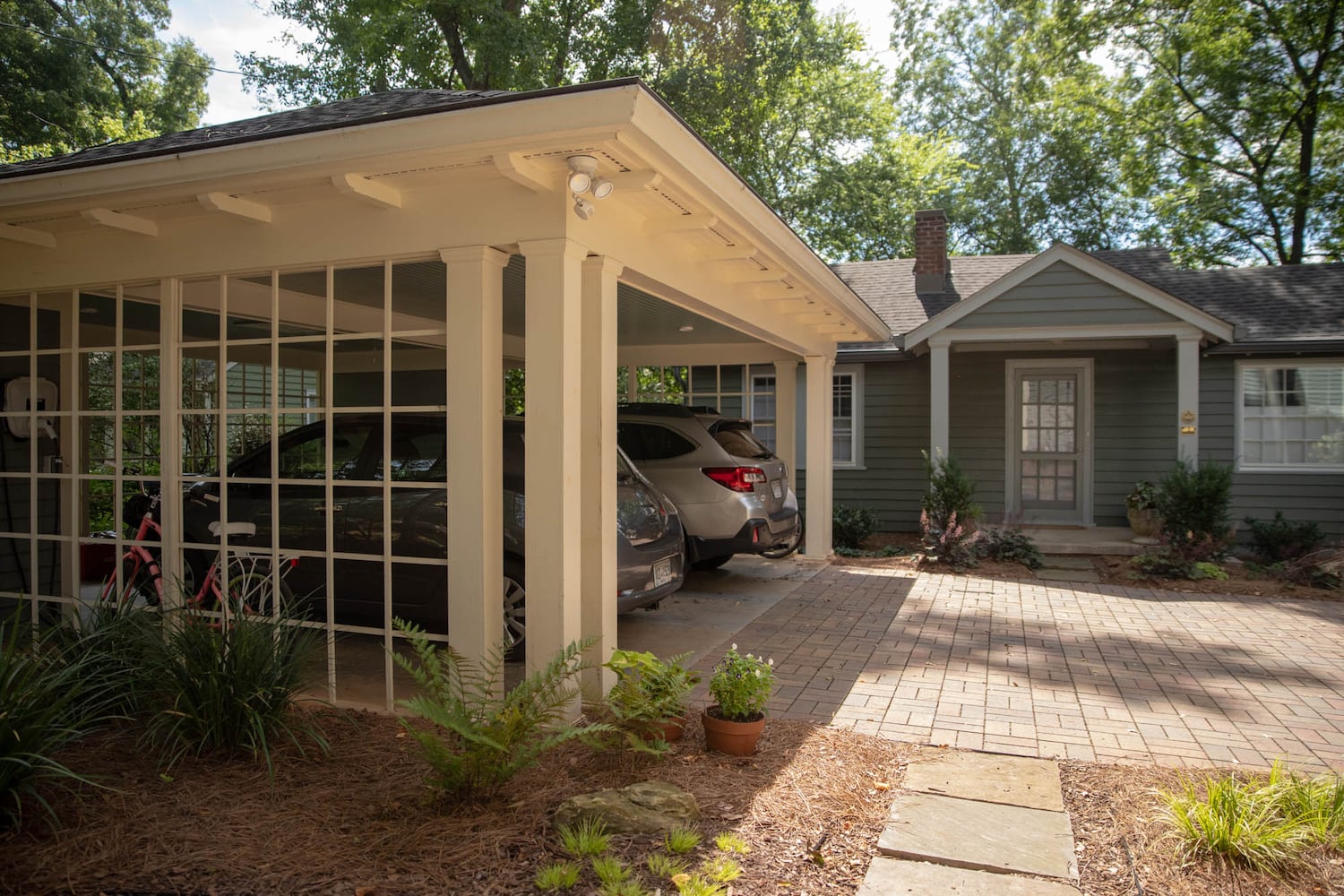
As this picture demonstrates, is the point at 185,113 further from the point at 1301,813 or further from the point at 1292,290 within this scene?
the point at 1301,813

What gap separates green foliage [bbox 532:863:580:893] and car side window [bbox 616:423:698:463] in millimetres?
5620

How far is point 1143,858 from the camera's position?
3090mm

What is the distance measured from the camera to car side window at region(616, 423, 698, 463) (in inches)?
328

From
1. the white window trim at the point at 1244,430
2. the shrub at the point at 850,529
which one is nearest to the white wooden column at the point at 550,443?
the shrub at the point at 850,529

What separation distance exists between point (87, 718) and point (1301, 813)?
15.3ft

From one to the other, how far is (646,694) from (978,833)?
1.48 meters

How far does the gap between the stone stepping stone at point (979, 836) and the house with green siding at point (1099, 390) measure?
25.8ft

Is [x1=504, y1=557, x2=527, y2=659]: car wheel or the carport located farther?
[x1=504, y1=557, x2=527, y2=659]: car wheel

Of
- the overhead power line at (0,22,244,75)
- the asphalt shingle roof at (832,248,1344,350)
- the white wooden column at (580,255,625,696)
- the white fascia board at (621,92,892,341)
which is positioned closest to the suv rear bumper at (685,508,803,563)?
the white fascia board at (621,92,892,341)

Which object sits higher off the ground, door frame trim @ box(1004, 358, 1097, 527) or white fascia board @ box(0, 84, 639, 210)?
white fascia board @ box(0, 84, 639, 210)

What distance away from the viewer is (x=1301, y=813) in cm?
314

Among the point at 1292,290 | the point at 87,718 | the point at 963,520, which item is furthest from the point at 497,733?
the point at 1292,290

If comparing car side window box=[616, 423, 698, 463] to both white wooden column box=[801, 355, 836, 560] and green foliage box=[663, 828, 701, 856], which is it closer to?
white wooden column box=[801, 355, 836, 560]

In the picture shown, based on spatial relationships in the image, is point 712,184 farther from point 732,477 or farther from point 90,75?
point 90,75
